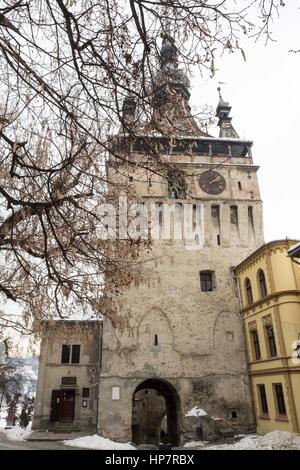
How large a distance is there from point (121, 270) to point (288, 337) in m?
11.7

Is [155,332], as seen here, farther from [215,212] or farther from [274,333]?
A: [215,212]

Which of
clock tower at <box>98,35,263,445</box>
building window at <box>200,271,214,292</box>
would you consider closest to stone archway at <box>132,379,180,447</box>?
clock tower at <box>98,35,263,445</box>

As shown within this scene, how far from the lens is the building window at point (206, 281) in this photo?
65.0 ft

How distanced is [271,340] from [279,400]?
7.78 feet

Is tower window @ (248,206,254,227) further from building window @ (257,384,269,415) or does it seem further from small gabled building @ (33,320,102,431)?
small gabled building @ (33,320,102,431)

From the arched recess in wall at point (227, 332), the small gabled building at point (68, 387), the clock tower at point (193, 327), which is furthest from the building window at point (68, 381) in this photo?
the arched recess in wall at point (227, 332)

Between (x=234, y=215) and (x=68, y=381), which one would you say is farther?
(x=68, y=381)

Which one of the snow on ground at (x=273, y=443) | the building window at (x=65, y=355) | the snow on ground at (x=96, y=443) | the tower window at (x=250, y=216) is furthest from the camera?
the building window at (x=65, y=355)

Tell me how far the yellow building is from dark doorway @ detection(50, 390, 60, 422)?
36.2 ft

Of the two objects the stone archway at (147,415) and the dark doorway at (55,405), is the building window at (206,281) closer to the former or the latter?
the stone archway at (147,415)

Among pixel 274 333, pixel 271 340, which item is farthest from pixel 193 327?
pixel 274 333

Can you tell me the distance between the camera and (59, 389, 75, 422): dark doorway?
827 inches

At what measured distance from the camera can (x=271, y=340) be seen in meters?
15.9

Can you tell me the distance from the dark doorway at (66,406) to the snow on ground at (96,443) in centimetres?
504
